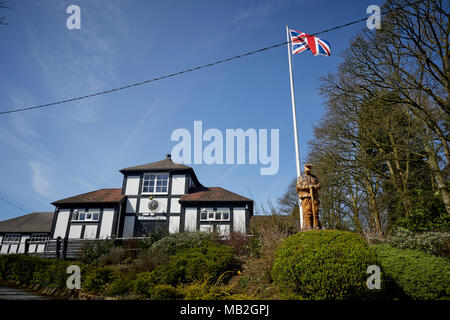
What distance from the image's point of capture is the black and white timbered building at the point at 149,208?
65.5ft

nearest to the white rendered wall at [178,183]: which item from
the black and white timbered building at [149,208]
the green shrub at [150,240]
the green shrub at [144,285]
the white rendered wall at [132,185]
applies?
Answer: the black and white timbered building at [149,208]

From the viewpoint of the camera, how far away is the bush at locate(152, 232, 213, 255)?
10859mm

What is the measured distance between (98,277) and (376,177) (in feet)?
49.3

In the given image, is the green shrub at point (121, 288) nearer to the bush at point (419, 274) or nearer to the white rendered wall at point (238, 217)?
the bush at point (419, 274)

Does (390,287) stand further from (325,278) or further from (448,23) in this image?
(448,23)

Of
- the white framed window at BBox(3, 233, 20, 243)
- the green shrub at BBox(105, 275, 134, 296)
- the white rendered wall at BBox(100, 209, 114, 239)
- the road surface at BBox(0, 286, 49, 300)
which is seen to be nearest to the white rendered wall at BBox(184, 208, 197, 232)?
the white rendered wall at BBox(100, 209, 114, 239)

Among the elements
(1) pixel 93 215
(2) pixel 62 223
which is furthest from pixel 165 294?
(2) pixel 62 223

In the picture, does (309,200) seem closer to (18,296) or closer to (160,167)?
(18,296)

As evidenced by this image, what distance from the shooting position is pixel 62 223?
2041 centimetres

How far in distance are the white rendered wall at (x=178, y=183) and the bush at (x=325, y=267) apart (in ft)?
55.1

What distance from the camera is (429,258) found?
Result: 624cm

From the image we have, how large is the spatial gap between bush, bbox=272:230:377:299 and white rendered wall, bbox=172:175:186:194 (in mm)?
16799

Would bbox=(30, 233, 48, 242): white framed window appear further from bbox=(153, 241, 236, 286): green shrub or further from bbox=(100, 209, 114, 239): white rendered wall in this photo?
bbox=(153, 241, 236, 286): green shrub
